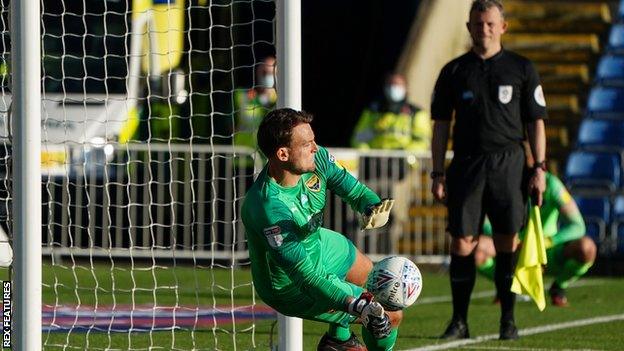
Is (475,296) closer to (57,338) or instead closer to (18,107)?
(57,338)

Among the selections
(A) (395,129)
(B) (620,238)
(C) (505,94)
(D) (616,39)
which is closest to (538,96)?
(C) (505,94)

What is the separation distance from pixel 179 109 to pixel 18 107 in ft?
35.6

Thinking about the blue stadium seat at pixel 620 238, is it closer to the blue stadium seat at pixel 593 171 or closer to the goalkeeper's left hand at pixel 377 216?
the blue stadium seat at pixel 593 171

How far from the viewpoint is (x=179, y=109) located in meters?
19.0

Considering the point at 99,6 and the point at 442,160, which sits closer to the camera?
the point at 442,160

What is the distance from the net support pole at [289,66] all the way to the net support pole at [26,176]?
4.04 feet

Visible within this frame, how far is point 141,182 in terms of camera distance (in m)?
17.5

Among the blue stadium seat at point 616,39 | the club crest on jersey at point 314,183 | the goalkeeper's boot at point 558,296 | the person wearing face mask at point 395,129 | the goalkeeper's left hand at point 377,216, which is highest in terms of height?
the blue stadium seat at point 616,39

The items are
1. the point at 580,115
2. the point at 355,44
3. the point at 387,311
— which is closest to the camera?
the point at 387,311

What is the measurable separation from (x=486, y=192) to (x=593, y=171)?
9380 mm

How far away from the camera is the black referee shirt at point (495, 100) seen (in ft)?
34.5

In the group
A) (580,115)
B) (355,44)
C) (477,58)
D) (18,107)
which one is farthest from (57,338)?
(355,44)
